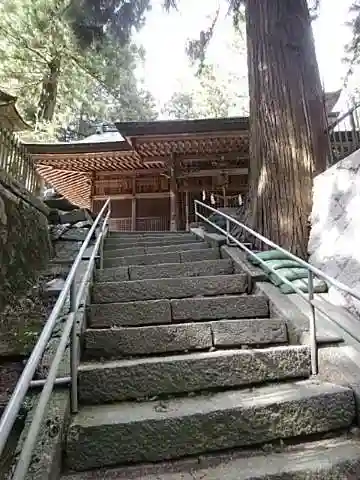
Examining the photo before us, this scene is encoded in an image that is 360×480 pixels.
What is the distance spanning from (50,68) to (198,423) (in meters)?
13.9

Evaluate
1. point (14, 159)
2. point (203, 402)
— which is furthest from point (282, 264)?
point (14, 159)

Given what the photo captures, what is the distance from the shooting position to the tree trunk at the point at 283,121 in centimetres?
408

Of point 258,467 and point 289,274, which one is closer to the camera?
point 258,467

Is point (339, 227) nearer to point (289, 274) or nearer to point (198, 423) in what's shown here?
point (289, 274)

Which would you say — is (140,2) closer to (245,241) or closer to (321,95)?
(321,95)

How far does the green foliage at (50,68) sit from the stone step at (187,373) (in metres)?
9.03

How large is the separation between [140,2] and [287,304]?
5.07 meters

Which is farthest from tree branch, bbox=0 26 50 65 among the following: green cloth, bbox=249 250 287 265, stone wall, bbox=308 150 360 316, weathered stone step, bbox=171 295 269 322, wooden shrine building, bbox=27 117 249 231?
weathered stone step, bbox=171 295 269 322

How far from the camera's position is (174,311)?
302 cm

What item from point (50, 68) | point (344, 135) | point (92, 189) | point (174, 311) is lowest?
point (174, 311)

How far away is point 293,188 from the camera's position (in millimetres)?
4090

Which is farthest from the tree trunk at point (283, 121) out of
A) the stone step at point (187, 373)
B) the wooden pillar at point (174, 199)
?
the wooden pillar at point (174, 199)

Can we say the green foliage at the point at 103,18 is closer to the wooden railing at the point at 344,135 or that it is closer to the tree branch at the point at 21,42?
the wooden railing at the point at 344,135

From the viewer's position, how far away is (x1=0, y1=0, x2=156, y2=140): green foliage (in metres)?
10.9
